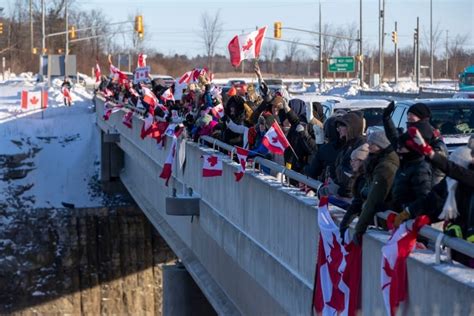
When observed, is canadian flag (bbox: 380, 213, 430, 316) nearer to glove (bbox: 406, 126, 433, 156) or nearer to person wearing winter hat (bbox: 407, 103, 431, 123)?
glove (bbox: 406, 126, 433, 156)

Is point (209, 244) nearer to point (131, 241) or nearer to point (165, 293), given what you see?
point (165, 293)

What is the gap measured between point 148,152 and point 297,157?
1241 centimetres

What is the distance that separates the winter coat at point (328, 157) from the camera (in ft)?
33.4

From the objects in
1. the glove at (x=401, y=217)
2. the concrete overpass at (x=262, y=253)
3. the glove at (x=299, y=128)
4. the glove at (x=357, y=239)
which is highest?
the glove at (x=299, y=128)

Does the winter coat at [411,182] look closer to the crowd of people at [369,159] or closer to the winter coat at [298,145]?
the crowd of people at [369,159]

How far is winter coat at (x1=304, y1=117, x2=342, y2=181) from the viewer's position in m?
10.2

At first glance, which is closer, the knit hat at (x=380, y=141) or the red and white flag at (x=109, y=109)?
the knit hat at (x=380, y=141)

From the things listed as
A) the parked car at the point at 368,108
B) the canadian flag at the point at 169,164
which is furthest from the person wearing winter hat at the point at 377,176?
the canadian flag at the point at 169,164

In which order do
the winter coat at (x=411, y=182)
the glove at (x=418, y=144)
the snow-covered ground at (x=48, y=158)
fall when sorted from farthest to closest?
the snow-covered ground at (x=48, y=158)
the winter coat at (x=411, y=182)
the glove at (x=418, y=144)

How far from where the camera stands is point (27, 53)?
11944 cm

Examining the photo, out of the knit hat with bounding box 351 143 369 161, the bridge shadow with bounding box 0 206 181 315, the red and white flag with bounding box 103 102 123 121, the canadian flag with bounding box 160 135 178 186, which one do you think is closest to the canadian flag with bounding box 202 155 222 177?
the canadian flag with bounding box 160 135 178 186

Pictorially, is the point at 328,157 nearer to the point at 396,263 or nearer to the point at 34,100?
the point at 396,263

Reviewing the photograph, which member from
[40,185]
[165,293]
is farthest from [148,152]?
[40,185]

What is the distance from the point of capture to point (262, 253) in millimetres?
11922
